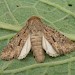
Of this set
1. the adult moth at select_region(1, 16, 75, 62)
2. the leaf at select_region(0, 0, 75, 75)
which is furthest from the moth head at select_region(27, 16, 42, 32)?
the leaf at select_region(0, 0, 75, 75)

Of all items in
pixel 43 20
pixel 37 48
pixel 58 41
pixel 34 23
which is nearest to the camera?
pixel 37 48

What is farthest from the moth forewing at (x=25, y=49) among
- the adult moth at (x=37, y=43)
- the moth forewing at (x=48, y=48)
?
the moth forewing at (x=48, y=48)

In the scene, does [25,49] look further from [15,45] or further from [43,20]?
[43,20]

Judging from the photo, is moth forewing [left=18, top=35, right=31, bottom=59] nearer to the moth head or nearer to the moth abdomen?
the moth abdomen

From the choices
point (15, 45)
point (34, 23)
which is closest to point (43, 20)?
point (34, 23)

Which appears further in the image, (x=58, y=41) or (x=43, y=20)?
(x=43, y=20)

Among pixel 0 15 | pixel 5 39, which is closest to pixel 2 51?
pixel 5 39

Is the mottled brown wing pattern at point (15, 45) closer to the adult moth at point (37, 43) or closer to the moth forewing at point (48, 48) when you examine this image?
the adult moth at point (37, 43)
